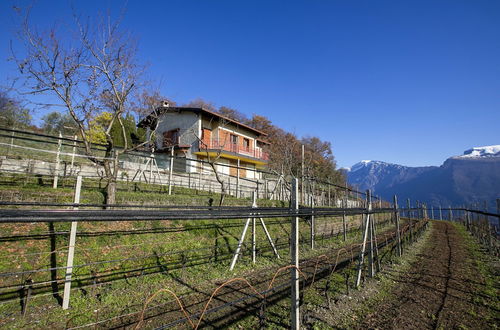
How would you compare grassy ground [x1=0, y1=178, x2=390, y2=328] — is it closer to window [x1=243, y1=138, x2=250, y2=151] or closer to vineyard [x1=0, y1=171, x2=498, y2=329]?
vineyard [x1=0, y1=171, x2=498, y2=329]

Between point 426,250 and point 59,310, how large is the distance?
36.9 ft

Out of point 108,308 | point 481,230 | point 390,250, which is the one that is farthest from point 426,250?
point 108,308

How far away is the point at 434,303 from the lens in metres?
4.14

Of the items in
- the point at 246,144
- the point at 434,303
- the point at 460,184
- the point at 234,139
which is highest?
the point at 460,184

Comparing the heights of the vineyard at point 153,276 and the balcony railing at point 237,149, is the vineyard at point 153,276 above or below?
below

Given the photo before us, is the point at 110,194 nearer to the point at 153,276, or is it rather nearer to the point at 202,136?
the point at 153,276

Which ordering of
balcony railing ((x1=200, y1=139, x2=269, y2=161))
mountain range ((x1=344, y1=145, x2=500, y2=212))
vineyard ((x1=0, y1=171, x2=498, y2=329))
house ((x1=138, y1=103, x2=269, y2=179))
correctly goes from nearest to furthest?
vineyard ((x1=0, y1=171, x2=498, y2=329))
house ((x1=138, y1=103, x2=269, y2=179))
balcony railing ((x1=200, y1=139, x2=269, y2=161))
mountain range ((x1=344, y1=145, x2=500, y2=212))

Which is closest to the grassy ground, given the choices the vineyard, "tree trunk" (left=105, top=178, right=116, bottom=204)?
the vineyard

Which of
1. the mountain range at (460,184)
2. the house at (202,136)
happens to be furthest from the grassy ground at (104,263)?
the mountain range at (460,184)

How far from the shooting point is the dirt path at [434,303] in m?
3.45

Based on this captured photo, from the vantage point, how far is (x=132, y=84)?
7.37 metres

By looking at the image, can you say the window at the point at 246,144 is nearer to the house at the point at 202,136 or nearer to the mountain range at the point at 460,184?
the house at the point at 202,136

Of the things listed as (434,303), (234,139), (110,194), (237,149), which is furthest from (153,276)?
(234,139)

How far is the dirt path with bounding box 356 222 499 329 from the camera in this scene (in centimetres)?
345
